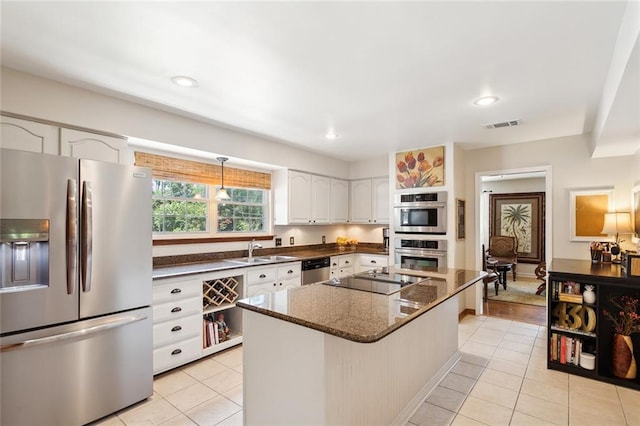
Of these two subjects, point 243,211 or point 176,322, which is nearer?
point 176,322

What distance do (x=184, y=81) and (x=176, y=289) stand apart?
5.97ft

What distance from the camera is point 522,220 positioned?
7500 millimetres

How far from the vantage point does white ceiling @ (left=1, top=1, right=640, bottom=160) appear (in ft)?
5.30

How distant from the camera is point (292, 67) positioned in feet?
7.15

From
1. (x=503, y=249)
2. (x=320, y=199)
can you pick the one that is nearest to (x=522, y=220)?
(x=503, y=249)

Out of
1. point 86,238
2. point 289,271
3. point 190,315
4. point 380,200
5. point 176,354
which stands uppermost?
point 380,200

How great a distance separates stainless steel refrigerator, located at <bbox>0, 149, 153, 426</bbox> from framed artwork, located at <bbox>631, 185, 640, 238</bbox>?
4607mm

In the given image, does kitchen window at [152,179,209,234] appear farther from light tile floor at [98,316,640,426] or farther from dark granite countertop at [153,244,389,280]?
light tile floor at [98,316,640,426]

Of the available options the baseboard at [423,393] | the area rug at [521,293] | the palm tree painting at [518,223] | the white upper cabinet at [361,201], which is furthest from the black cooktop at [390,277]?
the palm tree painting at [518,223]

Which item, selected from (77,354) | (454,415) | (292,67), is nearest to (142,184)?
(77,354)

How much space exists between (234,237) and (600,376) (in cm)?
406

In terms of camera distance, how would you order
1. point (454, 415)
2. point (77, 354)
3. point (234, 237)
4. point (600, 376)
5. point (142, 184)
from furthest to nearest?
point (234, 237) → point (600, 376) → point (142, 184) → point (454, 415) → point (77, 354)

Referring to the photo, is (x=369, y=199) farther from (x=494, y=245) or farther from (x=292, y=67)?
(x=494, y=245)

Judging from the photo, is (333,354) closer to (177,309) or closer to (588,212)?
(177,309)
